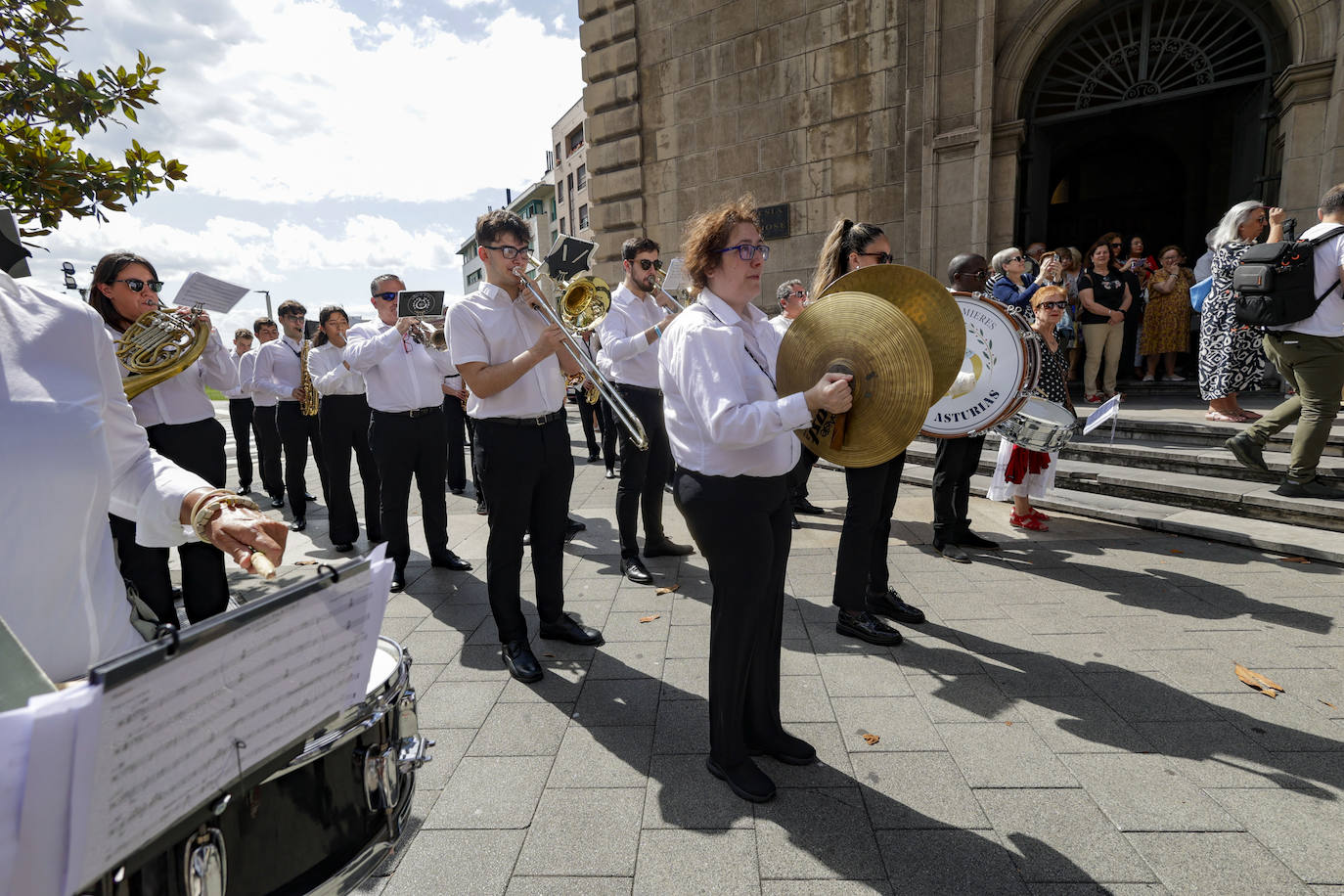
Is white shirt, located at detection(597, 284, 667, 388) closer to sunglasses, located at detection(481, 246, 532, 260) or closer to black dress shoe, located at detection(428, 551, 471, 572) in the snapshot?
sunglasses, located at detection(481, 246, 532, 260)

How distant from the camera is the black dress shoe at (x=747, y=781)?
8.05ft

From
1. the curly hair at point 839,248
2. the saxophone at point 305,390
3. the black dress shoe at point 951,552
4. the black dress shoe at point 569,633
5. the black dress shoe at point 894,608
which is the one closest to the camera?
the curly hair at point 839,248

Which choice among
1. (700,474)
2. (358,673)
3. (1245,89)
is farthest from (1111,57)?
(358,673)

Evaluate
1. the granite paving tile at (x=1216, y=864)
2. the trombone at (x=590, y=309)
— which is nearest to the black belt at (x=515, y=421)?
the trombone at (x=590, y=309)

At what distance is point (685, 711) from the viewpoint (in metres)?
3.12

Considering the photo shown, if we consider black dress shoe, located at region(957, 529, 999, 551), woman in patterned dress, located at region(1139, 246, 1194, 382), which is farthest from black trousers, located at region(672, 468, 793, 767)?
woman in patterned dress, located at region(1139, 246, 1194, 382)

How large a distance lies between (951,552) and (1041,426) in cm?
110

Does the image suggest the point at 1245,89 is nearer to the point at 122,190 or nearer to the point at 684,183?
the point at 684,183

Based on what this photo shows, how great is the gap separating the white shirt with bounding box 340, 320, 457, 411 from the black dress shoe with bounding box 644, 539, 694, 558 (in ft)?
6.51

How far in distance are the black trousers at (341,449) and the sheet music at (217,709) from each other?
5200mm

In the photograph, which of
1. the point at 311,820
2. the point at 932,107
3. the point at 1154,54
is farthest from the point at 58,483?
the point at 1154,54

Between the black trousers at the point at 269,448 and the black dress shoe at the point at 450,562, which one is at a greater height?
the black trousers at the point at 269,448

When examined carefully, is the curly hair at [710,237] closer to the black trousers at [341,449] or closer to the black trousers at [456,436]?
the black trousers at [341,449]

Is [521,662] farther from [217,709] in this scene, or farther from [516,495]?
[217,709]
